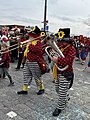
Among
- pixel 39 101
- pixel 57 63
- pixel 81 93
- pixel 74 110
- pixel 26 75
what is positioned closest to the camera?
pixel 57 63

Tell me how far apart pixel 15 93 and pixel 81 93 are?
1.63 m

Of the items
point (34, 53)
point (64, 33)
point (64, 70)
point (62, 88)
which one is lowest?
point (62, 88)

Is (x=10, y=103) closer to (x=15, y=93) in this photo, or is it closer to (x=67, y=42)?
(x=15, y=93)

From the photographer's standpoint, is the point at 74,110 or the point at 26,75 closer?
the point at 74,110

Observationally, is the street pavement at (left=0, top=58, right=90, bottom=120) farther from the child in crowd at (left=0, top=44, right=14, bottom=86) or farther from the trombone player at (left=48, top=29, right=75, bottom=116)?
the child in crowd at (left=0, top=44, right=14, bottom=86)

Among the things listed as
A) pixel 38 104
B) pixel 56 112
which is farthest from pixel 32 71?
pixel 56 112

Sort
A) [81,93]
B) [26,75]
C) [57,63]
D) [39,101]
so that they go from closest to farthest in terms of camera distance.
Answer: [57,63]
[39,101]
[26,75]
[81,93]

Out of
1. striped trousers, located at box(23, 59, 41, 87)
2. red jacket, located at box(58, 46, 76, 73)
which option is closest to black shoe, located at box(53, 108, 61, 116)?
red jacket, located at box(58, 46, 76, 73)

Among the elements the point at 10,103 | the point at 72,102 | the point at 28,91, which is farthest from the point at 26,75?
the point at 72,102

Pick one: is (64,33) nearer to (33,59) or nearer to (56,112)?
(33,59)

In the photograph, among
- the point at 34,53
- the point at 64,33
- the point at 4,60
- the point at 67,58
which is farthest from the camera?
the point at 4,60

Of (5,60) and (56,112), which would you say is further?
(5,60)

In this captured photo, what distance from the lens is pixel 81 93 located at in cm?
513

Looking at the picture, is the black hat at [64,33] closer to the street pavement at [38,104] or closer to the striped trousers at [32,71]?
the striped trousers at [32,71]
